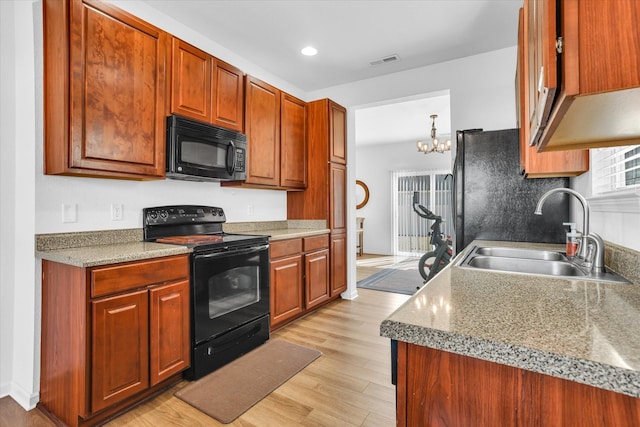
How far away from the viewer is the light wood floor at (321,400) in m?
1.72

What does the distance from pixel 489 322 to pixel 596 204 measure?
130 centimetres

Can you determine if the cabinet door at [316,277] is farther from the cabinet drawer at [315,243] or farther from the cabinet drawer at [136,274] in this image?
the cabinet drawer at [136,274]

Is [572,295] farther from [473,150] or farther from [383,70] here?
[383,70]

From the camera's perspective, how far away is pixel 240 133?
2873mm

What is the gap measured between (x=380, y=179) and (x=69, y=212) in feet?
21.8

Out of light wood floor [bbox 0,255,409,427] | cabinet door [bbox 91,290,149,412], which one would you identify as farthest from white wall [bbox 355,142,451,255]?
cabinet door [bbox 91,290,149,412]

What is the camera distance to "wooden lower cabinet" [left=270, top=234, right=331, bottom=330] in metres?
2.92

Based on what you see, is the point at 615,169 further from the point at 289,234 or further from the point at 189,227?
the point at 189,227

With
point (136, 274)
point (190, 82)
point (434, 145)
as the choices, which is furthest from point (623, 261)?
point (434, 145)

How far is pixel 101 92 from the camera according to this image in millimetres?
1906

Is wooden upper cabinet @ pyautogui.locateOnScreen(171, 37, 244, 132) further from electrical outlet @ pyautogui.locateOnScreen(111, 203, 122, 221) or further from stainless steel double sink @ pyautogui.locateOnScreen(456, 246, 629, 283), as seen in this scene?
stainless steel double sink @ pyautogui.locateOnScreen(456, 246, 629, 283)

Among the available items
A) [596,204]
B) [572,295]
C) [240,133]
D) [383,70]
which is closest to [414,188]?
[383,70]

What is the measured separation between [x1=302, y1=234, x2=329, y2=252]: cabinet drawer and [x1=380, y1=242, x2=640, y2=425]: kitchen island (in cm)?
247

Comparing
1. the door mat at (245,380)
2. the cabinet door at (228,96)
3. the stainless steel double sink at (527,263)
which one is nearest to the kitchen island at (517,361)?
the stainless steel double sink at (527,263)
